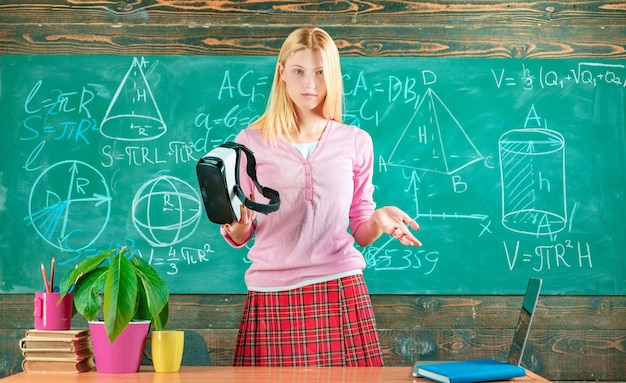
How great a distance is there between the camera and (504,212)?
3275 millimetres

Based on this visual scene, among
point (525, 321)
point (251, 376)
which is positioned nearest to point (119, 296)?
point (251, 376)

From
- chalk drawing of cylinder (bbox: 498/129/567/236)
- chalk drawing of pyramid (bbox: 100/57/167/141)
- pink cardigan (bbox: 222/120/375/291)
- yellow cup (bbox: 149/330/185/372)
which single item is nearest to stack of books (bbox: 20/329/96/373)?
yellow cup (bbox: 149/330/185/372)

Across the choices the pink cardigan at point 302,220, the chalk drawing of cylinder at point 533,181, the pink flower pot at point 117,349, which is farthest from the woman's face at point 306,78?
the chalk drawing of cylinder at point 533,181

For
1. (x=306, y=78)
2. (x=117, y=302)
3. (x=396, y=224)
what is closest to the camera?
(x=117, y=302)

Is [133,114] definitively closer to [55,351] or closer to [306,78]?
[306,78]

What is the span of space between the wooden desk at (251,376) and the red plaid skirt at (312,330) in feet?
0.93

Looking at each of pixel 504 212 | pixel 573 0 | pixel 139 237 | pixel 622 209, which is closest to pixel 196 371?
pixel 139 237

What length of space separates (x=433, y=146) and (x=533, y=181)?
46 centimetres

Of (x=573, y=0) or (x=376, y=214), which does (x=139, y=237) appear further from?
(x=573, y=0)

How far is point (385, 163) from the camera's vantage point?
3297mm

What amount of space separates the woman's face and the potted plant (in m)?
0.62

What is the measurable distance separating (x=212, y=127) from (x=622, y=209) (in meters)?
1.83

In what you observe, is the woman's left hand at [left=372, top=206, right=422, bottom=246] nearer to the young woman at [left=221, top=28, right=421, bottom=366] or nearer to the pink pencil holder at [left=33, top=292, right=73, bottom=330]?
the young woman at [left=221, top=28, right=421, bottom=366]

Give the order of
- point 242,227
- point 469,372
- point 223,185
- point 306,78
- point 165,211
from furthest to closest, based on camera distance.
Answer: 1. point 165,211
2. point 306,78
3. point 242,227
4. point 223,185
5. point 469,372
